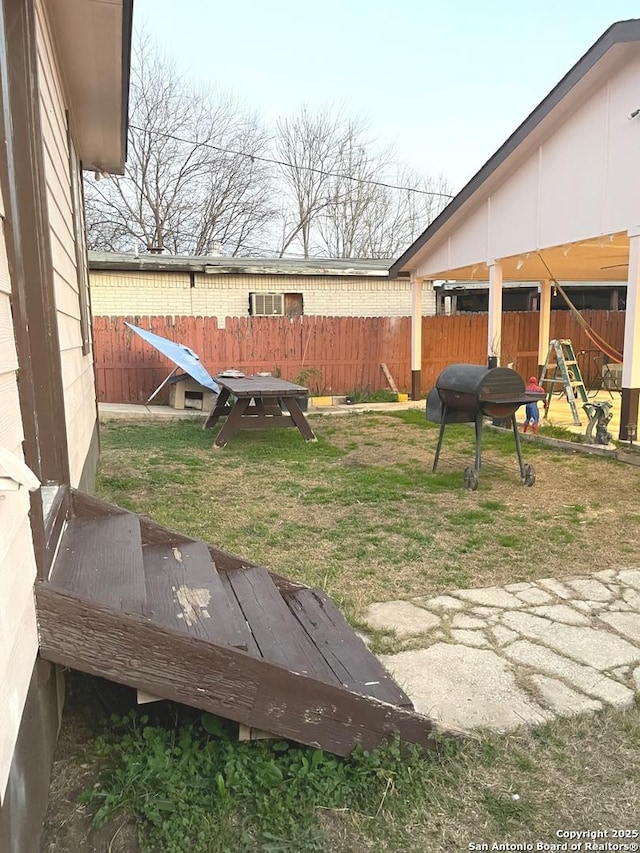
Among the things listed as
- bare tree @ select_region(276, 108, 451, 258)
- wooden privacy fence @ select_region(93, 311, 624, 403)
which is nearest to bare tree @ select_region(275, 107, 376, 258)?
bare tree @ select_region(276, 108, 451, 258)

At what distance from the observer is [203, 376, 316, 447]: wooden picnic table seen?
773cm

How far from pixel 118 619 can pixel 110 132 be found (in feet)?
17.7

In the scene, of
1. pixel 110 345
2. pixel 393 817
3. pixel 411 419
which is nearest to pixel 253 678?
pixel 393 817

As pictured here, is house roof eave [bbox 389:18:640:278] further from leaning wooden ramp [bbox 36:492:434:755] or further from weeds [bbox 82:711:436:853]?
weeds [bbox 82:711:436:853]

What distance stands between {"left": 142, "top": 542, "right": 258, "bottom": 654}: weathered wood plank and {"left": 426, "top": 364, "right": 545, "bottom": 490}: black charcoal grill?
3.56m

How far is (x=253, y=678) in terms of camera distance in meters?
1.80

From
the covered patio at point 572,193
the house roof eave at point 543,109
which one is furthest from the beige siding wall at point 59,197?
the covered patio at point 572,193

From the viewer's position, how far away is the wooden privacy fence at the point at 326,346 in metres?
12.3

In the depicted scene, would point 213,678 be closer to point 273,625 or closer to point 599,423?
point 273,625

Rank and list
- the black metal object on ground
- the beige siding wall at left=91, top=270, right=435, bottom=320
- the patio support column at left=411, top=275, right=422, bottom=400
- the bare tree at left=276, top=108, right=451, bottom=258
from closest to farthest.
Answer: the black metal object on ground
the patio support column at left=411, top=275, right=422, bottom=400
the beige siding wall at left=91, top=270, right=435, bottom=320
the bare tree at left=276, top=108, right=451, bottom=258

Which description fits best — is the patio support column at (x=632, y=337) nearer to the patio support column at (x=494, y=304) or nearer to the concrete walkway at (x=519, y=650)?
the patio support column at (x=494, y=304)

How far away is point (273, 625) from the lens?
236 cm

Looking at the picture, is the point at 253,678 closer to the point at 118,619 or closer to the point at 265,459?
the point at 118,619

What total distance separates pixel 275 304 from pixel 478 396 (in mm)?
10305
